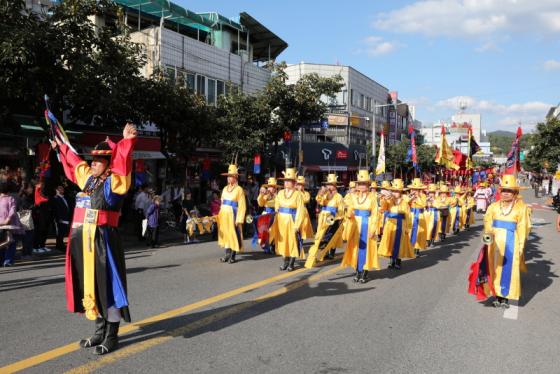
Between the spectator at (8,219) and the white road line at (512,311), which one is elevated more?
the spectator at (8,219)

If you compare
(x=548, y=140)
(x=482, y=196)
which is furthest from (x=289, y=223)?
(x=548, y=140)

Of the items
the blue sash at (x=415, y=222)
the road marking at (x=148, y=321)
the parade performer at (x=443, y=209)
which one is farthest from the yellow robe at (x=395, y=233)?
the parade performer at (x=443, y=209)

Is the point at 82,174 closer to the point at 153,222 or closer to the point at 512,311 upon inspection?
the point at 512,311

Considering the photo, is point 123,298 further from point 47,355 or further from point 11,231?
point 11,231

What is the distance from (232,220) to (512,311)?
5.22 meters

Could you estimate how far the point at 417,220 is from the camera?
1164 centimetres

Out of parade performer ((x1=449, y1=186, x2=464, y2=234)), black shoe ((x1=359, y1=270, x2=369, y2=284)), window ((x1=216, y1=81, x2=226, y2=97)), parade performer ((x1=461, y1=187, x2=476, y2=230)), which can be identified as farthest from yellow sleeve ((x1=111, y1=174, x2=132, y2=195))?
window ((x1=216, y1=81, x2=226, y2=97))

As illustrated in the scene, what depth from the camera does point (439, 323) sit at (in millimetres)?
5695

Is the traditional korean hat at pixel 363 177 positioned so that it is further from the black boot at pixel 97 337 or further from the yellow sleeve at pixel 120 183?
the black boot at pixel 97 337

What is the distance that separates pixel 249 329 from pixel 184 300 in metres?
1.52

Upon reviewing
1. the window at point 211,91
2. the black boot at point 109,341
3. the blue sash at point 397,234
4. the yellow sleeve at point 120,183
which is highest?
the window at point 211,91

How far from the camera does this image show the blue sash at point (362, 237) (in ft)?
26.2

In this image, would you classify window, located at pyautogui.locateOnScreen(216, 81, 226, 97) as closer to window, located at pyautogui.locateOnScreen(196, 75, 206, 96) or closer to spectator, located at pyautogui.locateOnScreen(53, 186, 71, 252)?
window, located at pyautogui.locateOnScreen(196, 75, 206, 96)

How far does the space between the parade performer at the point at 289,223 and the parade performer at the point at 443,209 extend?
5.83m
